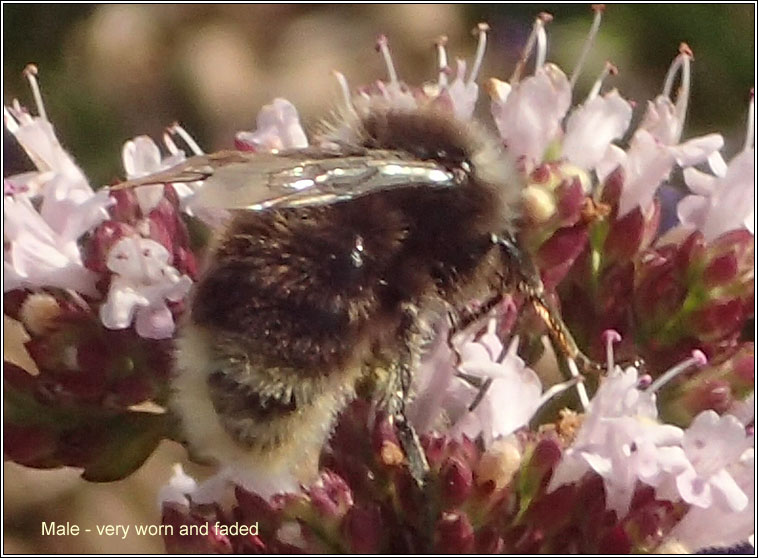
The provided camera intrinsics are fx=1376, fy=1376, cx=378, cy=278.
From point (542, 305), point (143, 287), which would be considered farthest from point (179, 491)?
point (542, 305)

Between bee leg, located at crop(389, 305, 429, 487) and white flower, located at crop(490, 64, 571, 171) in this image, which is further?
white flower, located at crop(490, 64, 571, 171)

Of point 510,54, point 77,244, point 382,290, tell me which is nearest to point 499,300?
point 382,290

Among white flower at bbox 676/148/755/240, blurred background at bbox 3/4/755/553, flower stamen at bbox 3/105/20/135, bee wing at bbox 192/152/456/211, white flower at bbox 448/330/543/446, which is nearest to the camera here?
bee wing at bbox 192/152/456/211

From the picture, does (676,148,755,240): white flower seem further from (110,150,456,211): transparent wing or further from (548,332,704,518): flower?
(110,150,456,211): transparent wing

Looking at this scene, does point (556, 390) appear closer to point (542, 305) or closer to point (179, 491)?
point (542, 305)

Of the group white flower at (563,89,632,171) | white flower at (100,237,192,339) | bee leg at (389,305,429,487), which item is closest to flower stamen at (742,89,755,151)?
white flower at (563,89,632,171)

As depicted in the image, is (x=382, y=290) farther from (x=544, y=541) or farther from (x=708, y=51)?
(x=708, y=51)

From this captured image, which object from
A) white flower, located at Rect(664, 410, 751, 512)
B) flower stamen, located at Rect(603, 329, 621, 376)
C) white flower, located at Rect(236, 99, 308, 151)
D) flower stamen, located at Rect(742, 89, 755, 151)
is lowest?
white flower, located at Rect(664, 410, 751, 512)
